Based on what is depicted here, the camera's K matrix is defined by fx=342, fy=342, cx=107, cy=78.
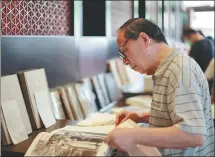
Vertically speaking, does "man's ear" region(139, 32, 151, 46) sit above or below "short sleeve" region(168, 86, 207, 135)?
above

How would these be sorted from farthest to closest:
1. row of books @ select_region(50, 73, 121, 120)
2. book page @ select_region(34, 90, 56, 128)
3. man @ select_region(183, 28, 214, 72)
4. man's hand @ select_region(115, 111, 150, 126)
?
1. man @ select_region(183, 28, 214, 72)
2. row of books @ select_region(50, 73, 121, 120)
3. book page @ select_region(34, 90, 56, 128)
4. man's hand @ select_region(115, 111, 150, 126)

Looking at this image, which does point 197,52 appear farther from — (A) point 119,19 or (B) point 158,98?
(B) point 158,98

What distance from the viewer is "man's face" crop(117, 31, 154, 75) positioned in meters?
1.43

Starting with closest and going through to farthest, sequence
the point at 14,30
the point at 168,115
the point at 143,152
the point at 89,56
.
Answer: the point at 143,152 → the point at 168,115 → the point at 14,30 → the point at 89,56

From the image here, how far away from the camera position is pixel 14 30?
194 centimetres

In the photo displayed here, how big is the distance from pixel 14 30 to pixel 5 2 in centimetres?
17

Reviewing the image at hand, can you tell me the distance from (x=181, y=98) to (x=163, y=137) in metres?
0.16

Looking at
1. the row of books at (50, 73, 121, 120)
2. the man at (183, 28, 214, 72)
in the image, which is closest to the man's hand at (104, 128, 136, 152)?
the row of books at (50, 73, 121, 120)

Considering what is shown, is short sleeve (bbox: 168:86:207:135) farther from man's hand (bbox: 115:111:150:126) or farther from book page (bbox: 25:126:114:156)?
man's hand (bbox: 115:111:150:126)

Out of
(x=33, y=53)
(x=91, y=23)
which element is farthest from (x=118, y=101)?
(x=33, y=53)

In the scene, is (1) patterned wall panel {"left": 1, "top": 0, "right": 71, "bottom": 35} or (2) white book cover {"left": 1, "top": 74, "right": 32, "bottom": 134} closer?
(2) white book cover {"left": 1, "top": 74, "right": 32, "bottom": 134}

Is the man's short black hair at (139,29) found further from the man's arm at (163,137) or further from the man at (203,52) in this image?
the man at (203,52)

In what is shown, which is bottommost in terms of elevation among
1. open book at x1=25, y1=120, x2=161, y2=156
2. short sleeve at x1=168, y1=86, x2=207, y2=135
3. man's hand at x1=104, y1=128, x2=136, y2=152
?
open book at x1=25, y1=120, x2=161, y2=156

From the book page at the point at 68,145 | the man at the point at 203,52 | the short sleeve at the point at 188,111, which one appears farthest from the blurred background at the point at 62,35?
the man at the point at 203,52
